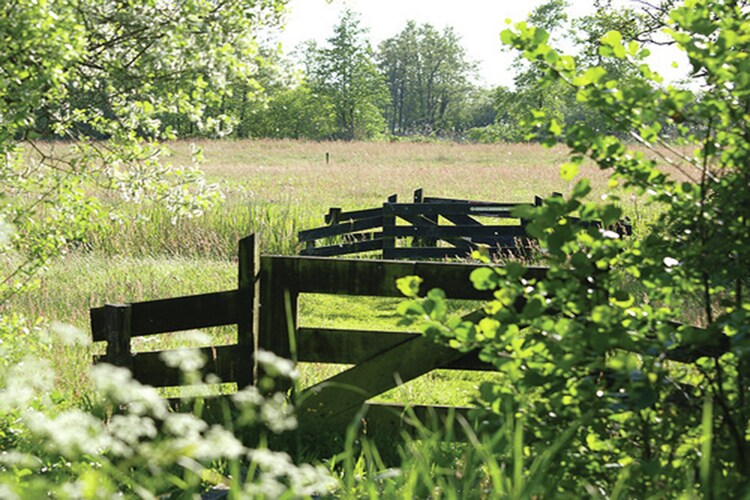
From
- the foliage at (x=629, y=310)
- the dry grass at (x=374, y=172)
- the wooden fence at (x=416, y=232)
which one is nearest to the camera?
the foliage at (x=629, y=310)

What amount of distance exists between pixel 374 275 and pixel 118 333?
1694 mm

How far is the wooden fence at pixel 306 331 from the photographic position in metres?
5.06

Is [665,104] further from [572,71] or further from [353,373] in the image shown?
[353,373]

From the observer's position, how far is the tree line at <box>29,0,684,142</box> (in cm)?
770

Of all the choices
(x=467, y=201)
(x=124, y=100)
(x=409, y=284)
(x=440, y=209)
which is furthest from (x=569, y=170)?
(x=467, y=201)

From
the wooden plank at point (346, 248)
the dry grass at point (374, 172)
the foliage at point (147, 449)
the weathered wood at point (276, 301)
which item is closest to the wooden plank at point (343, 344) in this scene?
the weathered wood at point (276, 301)

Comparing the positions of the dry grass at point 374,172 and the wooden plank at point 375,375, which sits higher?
the dry grass at point 374,172

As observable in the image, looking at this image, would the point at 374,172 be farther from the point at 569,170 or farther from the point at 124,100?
the point at 569,170

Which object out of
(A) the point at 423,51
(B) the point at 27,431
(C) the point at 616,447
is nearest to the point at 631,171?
(C) the point at 616,447

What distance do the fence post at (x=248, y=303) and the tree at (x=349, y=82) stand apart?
75057mm

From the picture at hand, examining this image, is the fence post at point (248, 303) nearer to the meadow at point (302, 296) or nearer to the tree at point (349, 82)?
the meadow at point (302, 296)

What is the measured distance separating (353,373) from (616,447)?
2.31 meters

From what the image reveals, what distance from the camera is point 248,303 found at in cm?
525

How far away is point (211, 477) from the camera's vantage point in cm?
407
